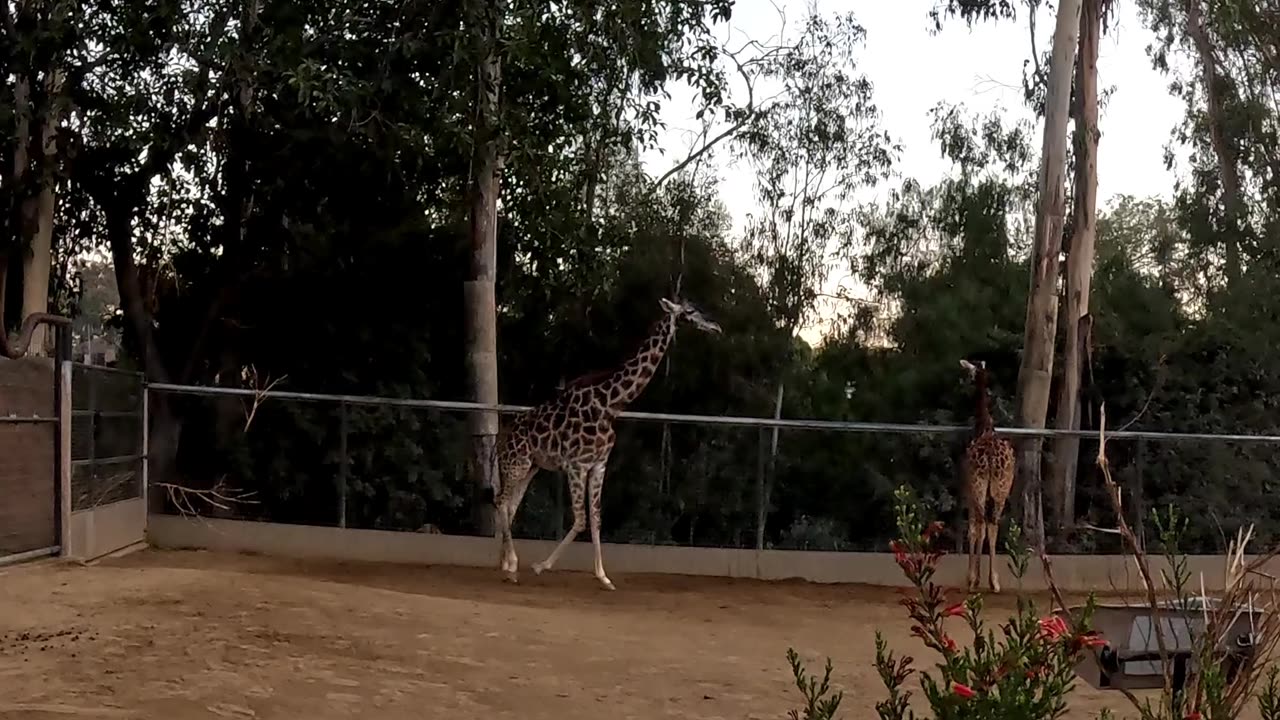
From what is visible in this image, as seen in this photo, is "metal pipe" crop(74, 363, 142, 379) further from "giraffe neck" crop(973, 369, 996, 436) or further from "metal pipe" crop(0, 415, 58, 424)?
"giraffe neck" crop(973, 369, 996, 436)

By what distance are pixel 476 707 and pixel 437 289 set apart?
9.41 meters

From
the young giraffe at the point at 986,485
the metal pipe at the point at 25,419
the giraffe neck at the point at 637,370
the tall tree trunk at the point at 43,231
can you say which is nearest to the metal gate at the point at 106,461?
the metal pipe at the point at 25,419

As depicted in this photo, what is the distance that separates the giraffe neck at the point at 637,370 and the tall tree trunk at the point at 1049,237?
17.2 ft

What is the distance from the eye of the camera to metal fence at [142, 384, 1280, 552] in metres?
11.0

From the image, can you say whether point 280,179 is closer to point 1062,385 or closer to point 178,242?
point 178,242

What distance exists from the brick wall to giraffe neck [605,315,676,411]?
4001 mm

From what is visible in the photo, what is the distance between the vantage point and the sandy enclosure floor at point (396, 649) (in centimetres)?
516

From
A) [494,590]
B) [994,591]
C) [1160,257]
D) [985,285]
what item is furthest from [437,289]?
[1160,257]

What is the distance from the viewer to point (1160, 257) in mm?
22609

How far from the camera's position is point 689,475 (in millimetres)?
11250

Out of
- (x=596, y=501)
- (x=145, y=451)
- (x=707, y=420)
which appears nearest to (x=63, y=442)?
(x=145, y=451)

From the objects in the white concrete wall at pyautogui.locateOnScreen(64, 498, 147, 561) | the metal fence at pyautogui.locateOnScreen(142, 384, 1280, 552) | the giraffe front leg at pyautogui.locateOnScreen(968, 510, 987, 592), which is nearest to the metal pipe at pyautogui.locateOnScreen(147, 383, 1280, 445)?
the metal fence at pyautogui.locateOnScreen(142, 384, 1280, 552)

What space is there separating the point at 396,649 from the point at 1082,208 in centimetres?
1093

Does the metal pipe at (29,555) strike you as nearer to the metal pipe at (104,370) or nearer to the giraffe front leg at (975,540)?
the metal pipe at (104,370)
